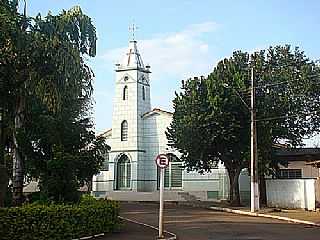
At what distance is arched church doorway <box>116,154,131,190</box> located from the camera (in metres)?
53.4

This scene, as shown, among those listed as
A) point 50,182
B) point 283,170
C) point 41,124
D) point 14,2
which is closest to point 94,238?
point 50,182

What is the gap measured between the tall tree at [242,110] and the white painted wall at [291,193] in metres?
1.55

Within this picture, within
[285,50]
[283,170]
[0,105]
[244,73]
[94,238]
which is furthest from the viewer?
[283,170]

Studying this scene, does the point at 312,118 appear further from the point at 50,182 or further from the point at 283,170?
the point at 50,182

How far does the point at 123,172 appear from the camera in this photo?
53969 mm

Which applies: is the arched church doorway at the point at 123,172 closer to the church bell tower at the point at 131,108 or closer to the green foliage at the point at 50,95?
the church bell tower at the point at 131,108

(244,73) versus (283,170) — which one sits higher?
(244,73)

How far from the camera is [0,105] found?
20.8 meters

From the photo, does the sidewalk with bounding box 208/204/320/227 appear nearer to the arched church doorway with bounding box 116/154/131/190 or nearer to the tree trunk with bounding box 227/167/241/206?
the tree trunk with bounding box 227/167/241/206

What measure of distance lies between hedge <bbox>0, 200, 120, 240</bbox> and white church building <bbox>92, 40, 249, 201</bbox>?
1314 inches

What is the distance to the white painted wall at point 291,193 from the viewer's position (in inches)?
1373

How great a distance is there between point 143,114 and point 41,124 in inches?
1329

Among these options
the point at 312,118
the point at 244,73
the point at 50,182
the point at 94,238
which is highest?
the point at 244,73

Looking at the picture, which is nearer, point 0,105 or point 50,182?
point 50,182
